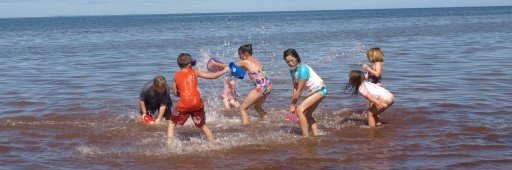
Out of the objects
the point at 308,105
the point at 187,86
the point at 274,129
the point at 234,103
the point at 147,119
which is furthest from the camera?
the point at 234,103

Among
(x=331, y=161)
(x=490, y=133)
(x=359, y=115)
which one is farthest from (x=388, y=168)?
(x=359, y=115)

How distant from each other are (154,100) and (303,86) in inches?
110

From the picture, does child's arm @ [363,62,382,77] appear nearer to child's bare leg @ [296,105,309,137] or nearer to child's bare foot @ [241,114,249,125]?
child's bare leg @ [296,105,309,137]

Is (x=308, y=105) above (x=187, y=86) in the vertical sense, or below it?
below

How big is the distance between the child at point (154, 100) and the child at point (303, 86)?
6.68ft

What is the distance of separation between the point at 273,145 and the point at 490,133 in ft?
9.68

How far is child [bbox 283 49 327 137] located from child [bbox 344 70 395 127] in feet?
2.27

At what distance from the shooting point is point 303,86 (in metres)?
7.96

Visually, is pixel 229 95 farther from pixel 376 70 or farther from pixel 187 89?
pixel 187 89

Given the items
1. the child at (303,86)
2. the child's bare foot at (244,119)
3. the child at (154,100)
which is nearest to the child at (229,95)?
the child's bare foot at (244,119)

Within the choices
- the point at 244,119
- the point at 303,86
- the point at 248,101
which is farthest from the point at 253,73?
the point at 303,86

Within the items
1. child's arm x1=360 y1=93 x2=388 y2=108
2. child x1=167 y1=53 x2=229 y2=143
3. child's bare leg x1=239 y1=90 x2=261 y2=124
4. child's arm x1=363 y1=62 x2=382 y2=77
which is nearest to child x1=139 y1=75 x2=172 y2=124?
child's bare leg x1=239 y1=90 x2=261 y2=124

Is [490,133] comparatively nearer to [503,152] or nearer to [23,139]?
[503,152]

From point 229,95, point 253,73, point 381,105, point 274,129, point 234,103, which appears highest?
point 253,73
